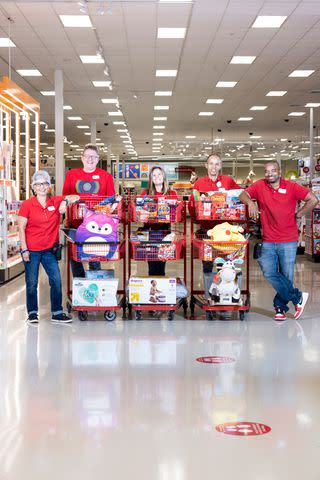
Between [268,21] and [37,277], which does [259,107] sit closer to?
[268,21]

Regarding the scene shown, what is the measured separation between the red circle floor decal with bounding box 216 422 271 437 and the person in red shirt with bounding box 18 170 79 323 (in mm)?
3285

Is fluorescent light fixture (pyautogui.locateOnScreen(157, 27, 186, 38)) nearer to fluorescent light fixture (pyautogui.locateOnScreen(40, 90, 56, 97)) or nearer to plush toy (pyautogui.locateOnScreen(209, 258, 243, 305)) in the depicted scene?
plush toy (pyautogui.locateOnScreen(209, 258, 243, 305))

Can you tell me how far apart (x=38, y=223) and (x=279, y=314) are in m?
2.64

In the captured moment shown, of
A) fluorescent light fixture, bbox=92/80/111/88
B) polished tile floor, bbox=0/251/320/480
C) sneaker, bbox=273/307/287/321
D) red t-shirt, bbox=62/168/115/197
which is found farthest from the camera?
fluorescent light fixture, bbox=92/80/111/88

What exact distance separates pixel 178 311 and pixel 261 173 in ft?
140

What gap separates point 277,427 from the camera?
3570 millimetres

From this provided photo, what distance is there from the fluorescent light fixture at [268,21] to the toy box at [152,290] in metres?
5.38

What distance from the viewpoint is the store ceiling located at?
976 cm

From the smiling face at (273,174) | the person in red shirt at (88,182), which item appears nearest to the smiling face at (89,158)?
the person in red shirt at (88,182)

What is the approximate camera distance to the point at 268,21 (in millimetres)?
10312

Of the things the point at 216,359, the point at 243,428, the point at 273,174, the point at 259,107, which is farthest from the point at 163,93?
the point at 243,428

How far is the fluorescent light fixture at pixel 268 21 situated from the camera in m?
10.1

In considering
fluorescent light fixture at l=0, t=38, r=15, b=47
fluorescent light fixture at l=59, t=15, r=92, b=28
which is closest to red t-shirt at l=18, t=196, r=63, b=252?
fluorescent light fixture at l=59, t=15, r=92, b=28

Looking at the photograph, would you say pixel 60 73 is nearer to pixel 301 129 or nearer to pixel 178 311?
pixel 178 311
